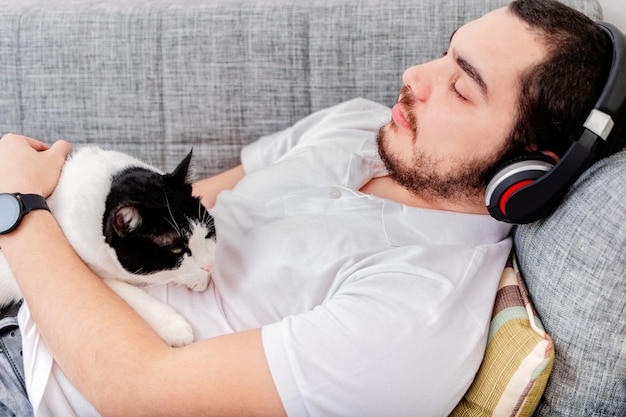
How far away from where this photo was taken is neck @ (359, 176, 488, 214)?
1.11 m

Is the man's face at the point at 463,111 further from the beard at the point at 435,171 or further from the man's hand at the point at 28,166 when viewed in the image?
the man's hand at the point at 28,166

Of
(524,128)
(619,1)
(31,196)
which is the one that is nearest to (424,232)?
(524,128)

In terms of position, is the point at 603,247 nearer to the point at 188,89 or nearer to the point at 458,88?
the point at 458,88

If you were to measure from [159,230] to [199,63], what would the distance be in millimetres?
599

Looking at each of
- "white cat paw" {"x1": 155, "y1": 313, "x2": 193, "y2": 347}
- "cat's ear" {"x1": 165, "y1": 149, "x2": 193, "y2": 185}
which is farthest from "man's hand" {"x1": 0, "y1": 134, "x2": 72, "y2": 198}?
"white cat paw" {"x1": 155, "y1": 313, "x2": 193, "y2": 347}

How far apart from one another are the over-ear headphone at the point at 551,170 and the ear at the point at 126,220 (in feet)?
1.91

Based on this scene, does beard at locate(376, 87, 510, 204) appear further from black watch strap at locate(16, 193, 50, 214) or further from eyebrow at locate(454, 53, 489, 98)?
black watch strap at locate(16, 193, 50, 214)

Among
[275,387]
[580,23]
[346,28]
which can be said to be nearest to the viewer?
[275,387]

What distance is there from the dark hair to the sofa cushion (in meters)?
0.08

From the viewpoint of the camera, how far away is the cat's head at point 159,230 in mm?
1005

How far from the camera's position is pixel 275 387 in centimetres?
86

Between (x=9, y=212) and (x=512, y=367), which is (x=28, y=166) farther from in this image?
(x=512, y=367)

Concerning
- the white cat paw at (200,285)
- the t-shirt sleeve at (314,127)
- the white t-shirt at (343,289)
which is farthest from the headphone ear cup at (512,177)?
the white cat paw at (200,285)

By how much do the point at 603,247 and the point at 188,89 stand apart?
3.36 ft
